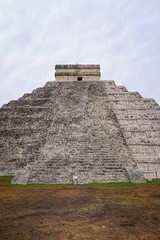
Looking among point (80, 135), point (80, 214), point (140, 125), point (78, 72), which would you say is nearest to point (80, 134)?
point (80, 135)

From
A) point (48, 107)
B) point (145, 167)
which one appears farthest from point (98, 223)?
point (48, 107)

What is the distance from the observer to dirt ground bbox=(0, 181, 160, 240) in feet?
15.5

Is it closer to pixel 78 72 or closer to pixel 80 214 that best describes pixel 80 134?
pixel 80 214

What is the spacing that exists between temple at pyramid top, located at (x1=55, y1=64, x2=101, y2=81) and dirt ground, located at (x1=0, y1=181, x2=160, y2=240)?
1645 cm

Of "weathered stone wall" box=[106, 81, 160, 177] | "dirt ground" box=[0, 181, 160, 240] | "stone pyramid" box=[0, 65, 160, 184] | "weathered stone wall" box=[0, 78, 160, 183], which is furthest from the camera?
"weathered stone wall" box=[106, 81, 160, 177]

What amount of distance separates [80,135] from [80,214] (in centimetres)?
898

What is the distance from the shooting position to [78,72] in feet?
82.6

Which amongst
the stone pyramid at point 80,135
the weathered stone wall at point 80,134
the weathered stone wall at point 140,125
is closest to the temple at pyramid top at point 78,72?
the stone pyramid at point 80,135

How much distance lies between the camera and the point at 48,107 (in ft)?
60.0

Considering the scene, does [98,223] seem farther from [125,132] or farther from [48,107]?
[48,107]

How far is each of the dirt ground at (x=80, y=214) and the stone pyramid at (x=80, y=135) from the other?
8.17 feet

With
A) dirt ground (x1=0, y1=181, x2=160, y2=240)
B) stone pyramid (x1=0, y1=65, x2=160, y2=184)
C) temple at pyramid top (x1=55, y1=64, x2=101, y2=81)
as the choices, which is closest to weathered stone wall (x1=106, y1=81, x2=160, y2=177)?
stone pyramid (x1=0, y1=65, x2=160, y2=184)

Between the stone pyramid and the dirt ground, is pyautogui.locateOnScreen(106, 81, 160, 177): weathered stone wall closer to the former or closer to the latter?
the stone pyramid

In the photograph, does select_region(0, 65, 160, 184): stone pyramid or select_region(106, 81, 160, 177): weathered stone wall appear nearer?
select_region(0, 65, 160, 184): stone pyramid
